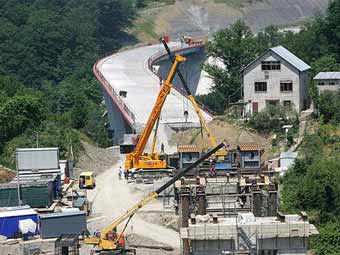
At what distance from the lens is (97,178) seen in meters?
48.8

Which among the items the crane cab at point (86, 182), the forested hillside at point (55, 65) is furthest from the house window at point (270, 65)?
the crane cab at point (86, 182)

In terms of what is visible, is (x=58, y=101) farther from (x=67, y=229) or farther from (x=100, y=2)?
(x=67, y=229)

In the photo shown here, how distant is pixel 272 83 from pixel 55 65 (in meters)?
47.1

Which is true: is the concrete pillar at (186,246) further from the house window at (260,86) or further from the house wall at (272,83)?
the house window at (260,86)

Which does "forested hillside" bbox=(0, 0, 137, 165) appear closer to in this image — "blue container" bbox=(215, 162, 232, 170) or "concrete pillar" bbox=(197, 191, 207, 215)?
"blue container" bbox=(215, 162, 232, 170)

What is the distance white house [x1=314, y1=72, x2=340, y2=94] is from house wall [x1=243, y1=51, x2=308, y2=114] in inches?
35.7

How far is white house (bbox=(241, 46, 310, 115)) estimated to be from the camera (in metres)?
54.9

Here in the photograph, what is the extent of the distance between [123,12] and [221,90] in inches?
2156

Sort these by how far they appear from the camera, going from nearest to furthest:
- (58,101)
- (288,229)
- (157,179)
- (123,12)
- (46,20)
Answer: (288,229), (157,179), (58,101), (46,20), (123,12)

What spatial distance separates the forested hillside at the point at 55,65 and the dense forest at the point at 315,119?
28.5 ft

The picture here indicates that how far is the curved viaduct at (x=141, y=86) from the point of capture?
59.9 m

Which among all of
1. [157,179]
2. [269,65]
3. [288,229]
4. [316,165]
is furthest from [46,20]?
[288,229]

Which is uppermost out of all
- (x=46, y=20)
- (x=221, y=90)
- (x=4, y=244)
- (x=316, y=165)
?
(x=46, y=20)

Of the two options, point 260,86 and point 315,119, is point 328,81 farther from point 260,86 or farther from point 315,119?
point 260,86
